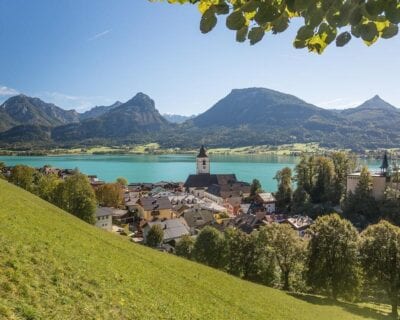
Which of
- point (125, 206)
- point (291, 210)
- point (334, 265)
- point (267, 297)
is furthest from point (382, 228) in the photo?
point (125, 206)

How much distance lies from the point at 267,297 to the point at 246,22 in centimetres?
1981

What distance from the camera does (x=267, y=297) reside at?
20047mm

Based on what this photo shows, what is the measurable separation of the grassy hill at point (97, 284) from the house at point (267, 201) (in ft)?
168

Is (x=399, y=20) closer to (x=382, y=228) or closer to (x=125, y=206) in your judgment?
(x=382, y=228)

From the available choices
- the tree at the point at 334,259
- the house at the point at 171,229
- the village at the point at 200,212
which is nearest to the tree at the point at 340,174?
the village at the point at 200,212

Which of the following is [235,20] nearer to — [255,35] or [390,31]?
[255,35]

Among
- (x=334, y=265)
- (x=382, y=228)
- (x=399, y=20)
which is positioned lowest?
(x=334, y=265)

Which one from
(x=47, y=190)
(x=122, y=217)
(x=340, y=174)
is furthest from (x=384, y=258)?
(x=122, y=217)

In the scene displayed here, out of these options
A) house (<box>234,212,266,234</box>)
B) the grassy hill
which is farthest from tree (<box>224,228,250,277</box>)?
house (<box>234,212,266,234</box>)

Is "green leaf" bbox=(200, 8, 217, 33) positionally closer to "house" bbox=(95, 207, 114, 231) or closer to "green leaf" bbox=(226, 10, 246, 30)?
"green leaf" bbox=(226, 10, 246, 30)

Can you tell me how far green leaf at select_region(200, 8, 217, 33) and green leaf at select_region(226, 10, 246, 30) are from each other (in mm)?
107

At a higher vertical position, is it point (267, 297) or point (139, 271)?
point (139, 271)

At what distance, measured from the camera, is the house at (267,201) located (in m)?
72.8

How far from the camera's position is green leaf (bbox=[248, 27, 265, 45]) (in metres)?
2.60
